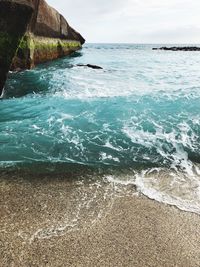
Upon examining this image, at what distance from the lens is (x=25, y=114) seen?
398 inches

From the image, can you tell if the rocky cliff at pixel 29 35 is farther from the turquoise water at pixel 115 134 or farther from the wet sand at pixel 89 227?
the wet sand at pixel 89 227

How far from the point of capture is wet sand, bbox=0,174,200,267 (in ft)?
11.6

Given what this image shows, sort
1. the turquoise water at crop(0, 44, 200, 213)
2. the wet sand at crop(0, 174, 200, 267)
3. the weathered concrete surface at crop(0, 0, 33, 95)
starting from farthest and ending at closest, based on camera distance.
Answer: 1. the weathered concrete surface at crop(0, 0, 33, 95)
2. the turquoise water at crop(0, 44, 200, 213)
3. the wet sand at crop(0, 174, 200, 267)

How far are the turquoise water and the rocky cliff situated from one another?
2179mm

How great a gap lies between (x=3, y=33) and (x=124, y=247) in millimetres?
10153

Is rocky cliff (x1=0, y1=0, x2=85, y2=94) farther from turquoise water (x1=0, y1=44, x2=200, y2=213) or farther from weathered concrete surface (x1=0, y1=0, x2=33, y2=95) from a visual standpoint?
turquoise water (x1=0, y1=44, x2=200, y2=213)

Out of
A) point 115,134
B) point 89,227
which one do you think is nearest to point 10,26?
point 115,134

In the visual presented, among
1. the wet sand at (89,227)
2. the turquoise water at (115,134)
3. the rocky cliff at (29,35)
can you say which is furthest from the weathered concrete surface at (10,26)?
the wet sand at (89,227)

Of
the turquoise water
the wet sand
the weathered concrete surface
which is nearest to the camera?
the wet sand

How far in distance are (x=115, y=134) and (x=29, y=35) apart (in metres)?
15.9

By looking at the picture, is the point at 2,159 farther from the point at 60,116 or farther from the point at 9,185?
the point at 60,116

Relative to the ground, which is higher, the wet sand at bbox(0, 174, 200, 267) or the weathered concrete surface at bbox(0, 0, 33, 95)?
the weathered concrete surface at bbox(0, 0, 33, 95)

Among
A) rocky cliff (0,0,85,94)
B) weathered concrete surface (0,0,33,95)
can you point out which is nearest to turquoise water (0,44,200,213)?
weathered concrete surface (0,0,33,95)

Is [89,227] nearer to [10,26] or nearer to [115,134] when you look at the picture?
[115,134]
